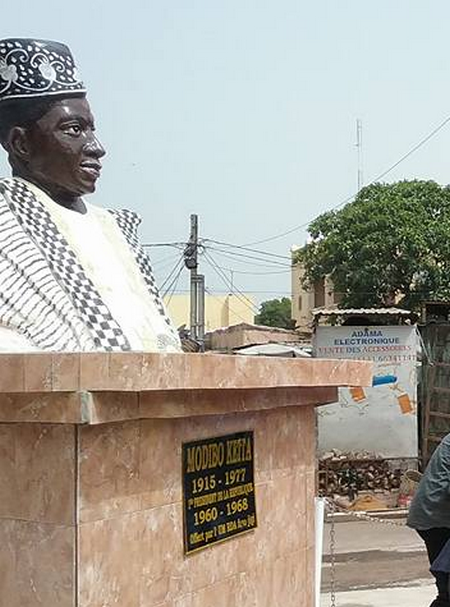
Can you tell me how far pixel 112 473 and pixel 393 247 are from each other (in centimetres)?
1892

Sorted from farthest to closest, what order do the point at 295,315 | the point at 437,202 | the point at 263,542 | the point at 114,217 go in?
the point at 295,315, the point at 437,202, the point at 114,217, the point at 263,542

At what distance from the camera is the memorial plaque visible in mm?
2758

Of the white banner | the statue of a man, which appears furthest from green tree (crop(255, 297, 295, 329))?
the statue of a man

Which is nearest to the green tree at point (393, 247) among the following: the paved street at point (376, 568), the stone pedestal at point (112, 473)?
the paved street at point (376, 568)

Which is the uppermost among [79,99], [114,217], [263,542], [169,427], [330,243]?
[330,243]

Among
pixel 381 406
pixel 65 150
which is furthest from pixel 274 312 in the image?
pixel 65 150

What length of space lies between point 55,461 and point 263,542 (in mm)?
1018

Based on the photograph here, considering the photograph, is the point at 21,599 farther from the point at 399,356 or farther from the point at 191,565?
the point at 399,356

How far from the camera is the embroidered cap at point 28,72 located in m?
3.32

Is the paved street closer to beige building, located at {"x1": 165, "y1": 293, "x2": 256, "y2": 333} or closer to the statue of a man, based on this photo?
the statue of a man

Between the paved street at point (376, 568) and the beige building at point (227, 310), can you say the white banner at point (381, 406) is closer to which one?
the paved street at point (376, 568)

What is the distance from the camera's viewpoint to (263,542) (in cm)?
312

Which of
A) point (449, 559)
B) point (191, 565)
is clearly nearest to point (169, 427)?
point (191, 565)

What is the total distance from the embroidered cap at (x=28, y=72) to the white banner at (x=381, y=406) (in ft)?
28.0
